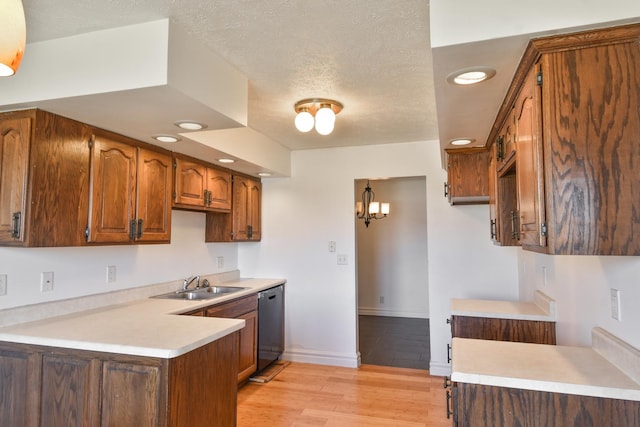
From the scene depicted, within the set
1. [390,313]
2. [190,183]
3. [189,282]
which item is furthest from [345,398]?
[390,313]

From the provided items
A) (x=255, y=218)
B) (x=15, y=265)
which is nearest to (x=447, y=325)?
(x=255, y=218)

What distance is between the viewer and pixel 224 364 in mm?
2268

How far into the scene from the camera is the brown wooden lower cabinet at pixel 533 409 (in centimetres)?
135

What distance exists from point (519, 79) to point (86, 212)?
2.38 meters

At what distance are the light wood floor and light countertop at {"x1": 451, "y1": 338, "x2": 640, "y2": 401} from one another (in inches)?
55.1

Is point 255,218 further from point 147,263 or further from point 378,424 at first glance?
point 378,424

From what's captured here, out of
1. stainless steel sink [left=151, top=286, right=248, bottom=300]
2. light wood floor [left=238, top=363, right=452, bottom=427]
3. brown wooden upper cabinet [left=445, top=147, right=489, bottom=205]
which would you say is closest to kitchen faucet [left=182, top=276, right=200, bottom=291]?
stainless steel sink [left=151, top=286, right=248, bottom=300]

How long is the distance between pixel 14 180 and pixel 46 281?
708 millimetres

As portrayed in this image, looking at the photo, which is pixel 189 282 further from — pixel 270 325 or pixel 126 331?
pixel 126 331

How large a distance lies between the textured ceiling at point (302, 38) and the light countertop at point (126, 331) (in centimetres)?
148

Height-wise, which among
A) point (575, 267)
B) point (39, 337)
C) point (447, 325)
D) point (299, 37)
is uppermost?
point (299, 37)

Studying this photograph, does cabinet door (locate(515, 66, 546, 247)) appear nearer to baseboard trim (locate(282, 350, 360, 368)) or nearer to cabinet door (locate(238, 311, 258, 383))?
cabinet door (locate(238, 311, 258, 383))

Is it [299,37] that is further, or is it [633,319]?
[299,37]

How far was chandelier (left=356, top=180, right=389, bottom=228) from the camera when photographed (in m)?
5.78
